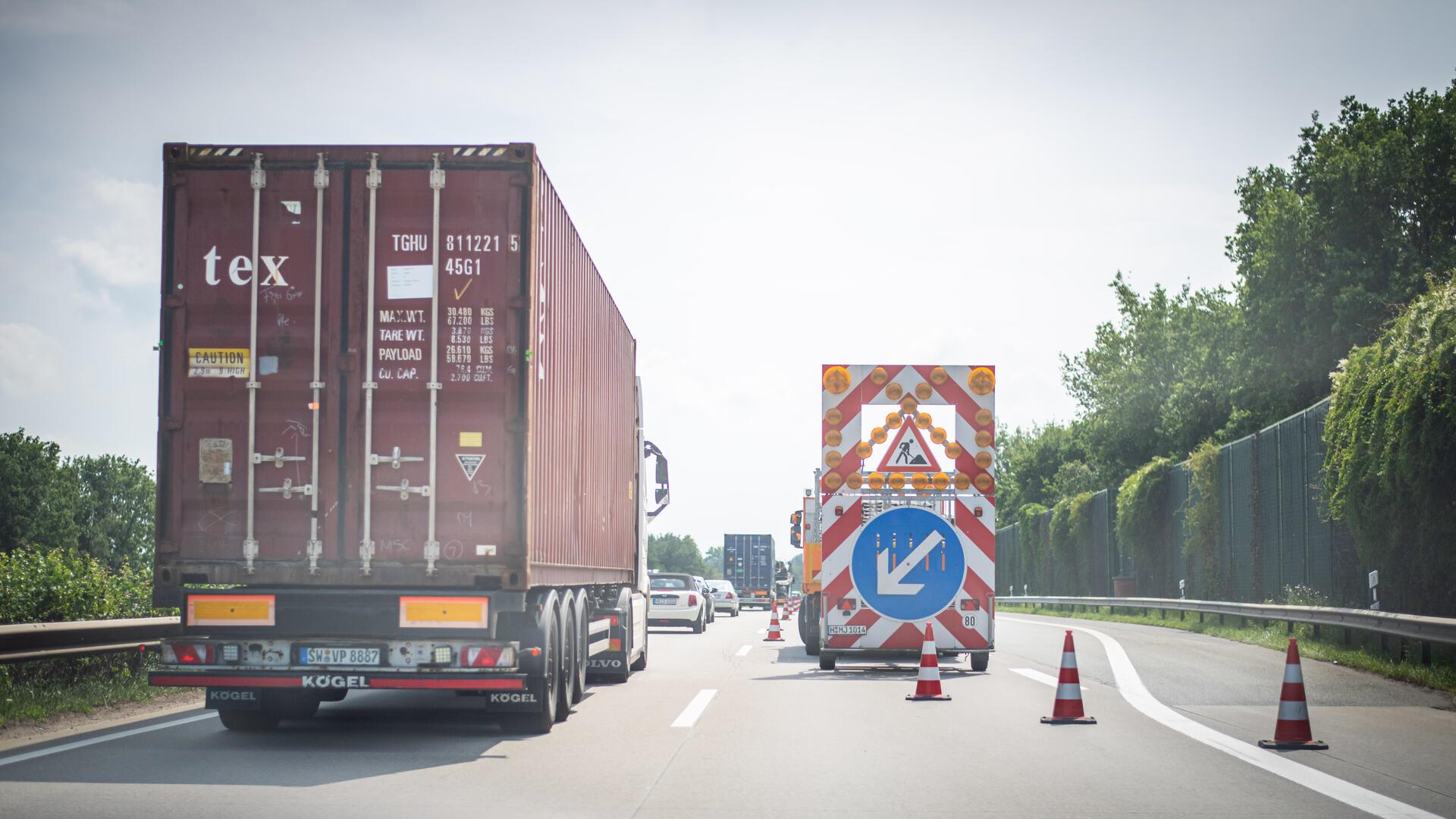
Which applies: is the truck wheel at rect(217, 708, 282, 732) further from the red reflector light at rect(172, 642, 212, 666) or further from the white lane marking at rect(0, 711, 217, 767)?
the red reflector light at rect(172, 642, 212, 666)

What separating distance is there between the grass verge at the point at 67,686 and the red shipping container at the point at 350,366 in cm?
250

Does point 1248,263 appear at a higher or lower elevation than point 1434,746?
higher

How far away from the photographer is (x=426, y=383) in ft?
33.9

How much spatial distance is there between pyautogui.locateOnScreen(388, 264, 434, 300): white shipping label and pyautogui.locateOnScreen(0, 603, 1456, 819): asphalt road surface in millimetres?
3186

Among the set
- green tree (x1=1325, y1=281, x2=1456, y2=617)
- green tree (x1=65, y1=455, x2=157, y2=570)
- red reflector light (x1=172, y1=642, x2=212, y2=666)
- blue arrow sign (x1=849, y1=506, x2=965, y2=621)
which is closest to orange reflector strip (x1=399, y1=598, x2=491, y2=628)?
red reflector light (x1=172, y1=642, x2=212, y2=666)

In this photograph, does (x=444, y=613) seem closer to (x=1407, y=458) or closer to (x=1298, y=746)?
(x=1298, y=746)

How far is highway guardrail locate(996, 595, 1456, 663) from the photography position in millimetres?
14773

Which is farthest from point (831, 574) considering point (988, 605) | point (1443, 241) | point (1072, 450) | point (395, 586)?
point (1072, 450)

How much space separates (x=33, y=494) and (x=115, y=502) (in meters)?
21.2

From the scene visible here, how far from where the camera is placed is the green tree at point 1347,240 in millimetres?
46094

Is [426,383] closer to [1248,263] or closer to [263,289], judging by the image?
[263,289]

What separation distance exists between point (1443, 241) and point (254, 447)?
44.3m

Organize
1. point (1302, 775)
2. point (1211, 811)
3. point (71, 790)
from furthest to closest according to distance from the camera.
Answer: point (1302, 775), point (71, 790), point (1211, 811)

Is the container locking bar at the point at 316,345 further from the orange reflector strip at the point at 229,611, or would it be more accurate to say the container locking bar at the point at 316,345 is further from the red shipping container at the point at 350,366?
the orange reflector strip at the point at 229,611
